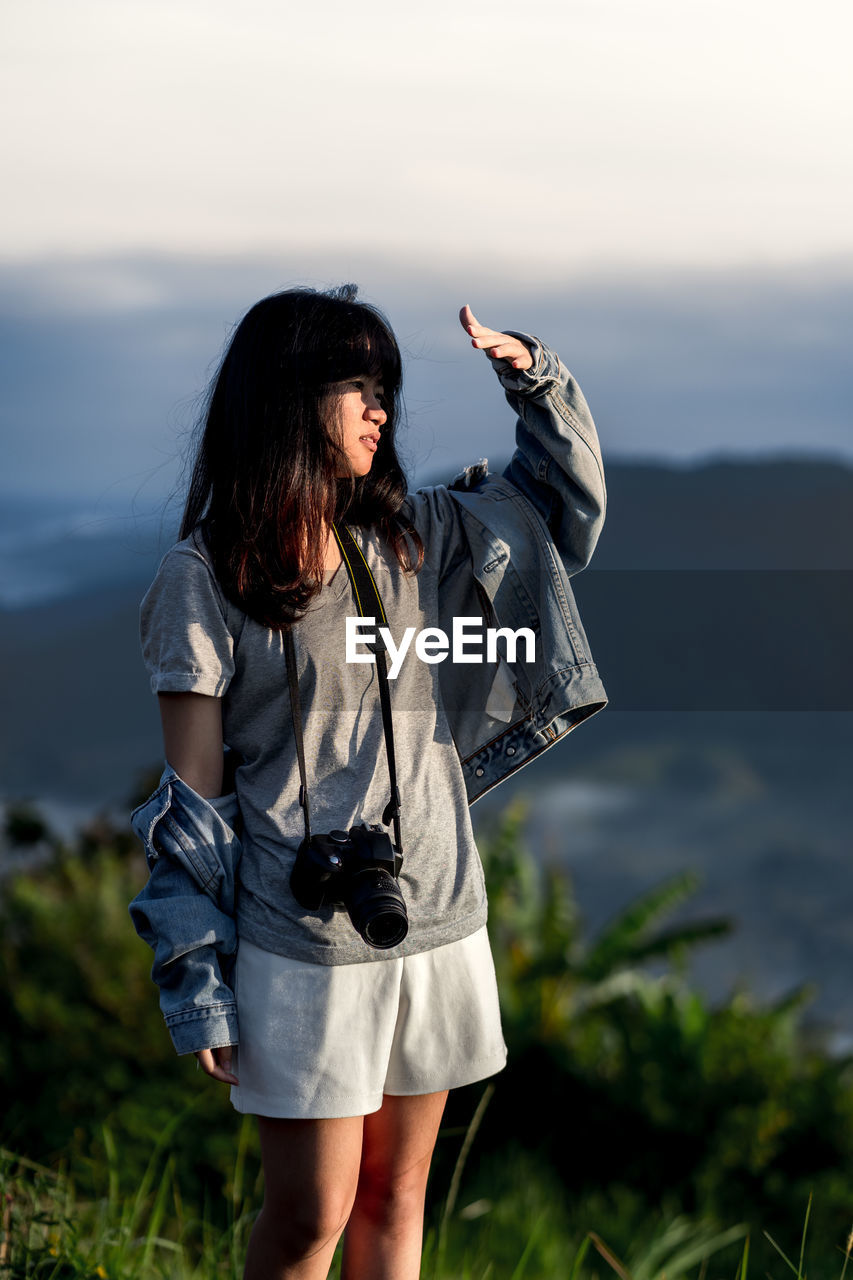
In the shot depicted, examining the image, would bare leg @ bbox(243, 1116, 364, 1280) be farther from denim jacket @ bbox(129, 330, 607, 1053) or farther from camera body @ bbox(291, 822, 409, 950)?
camera body @ bbox(291, 822, 409, 950)

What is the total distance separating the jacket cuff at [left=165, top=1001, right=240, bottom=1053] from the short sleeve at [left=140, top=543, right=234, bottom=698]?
0.47m

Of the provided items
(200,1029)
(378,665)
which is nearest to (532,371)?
(378,665)

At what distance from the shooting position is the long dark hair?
188 centimetres

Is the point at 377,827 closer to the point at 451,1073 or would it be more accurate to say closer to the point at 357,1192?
the point at 451,1073

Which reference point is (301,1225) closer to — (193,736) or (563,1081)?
(193,736)

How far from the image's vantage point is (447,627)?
211 cm

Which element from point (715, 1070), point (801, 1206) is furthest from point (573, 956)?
point (801, 1206)

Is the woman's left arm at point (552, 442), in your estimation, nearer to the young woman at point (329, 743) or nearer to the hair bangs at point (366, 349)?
the young woman at point (329, 743)

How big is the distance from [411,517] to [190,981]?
2.73ft

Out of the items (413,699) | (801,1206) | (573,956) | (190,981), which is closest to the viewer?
(190,981)

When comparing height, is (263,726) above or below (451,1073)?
above

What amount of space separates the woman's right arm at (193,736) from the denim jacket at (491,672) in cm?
3

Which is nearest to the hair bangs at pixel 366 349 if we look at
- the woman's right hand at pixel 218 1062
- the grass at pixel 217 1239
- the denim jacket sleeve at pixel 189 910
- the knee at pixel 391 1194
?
the denim jacket sleeve at pixel 189 910

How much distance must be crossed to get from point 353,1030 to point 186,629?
656 mm
